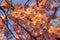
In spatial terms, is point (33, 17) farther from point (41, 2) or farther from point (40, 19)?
point (41, 2)

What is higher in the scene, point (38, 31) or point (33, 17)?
point (33, 17)

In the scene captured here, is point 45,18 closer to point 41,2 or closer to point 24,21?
point 24,21

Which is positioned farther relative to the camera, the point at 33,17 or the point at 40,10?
the point at 40,10

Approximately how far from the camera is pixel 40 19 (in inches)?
273

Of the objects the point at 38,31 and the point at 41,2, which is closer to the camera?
the point at 38,31

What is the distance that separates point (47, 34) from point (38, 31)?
302mm

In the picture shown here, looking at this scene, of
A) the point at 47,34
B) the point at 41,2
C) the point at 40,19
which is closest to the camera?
the point at 40,19

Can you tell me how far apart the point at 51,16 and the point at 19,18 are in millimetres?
1016

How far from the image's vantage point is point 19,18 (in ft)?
24.0

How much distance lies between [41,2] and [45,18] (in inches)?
53.9

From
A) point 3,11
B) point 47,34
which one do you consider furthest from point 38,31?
point 3,11

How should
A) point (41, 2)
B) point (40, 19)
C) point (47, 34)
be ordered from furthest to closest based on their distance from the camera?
1. point (41, 2)
2. point (47, 34)
3. point (40, 19)

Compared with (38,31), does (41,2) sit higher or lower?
higher

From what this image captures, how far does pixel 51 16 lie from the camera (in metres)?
7.53
